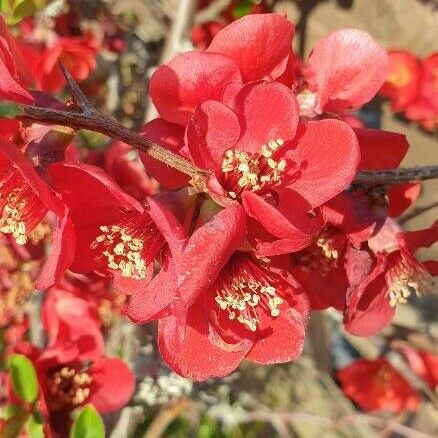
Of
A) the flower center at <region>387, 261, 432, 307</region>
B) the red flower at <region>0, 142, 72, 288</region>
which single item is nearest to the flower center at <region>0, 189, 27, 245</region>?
the red flower at <region>0, 142, 72, 288</region>

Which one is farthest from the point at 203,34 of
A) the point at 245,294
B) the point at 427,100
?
the point at 245,294

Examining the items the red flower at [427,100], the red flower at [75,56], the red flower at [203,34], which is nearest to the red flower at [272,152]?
the red flower at [75,56]

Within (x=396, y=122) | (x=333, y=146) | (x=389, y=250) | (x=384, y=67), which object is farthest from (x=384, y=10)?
(x=333, y=146)

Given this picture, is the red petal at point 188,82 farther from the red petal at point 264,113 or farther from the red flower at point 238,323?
the red flower at point 238,323

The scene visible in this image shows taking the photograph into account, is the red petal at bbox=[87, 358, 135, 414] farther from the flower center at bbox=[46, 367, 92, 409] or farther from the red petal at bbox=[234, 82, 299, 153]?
the red petal at bbox=[234, 82, 299, 153]

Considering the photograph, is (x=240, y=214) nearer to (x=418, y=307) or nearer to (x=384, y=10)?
(x=384, y=10)
